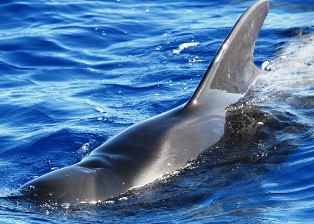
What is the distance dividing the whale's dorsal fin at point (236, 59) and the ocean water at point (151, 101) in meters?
0.31

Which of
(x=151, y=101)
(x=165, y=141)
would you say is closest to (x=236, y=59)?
(x=165, y=141)

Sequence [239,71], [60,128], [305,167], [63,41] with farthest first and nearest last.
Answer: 1. [63,41]
2. [60,128]
3. [239,71]
4. [305,167]

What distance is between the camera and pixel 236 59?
8.55 m

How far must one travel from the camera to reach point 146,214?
6703mm

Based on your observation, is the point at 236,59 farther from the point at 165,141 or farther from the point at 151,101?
the point at 151,101

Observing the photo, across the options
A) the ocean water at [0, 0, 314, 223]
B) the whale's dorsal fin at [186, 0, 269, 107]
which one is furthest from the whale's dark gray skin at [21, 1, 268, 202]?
the ocean water at [0, 0, 314, 223]

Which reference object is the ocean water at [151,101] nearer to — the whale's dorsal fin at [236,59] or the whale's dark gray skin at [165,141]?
the whale's dark gray skin at [165,141]

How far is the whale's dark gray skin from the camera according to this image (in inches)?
272

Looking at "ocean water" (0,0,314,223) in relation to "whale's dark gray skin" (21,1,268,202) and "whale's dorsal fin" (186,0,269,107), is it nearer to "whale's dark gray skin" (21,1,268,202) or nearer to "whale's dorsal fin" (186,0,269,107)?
"whale's dark gray skin" (21,1,268,202)

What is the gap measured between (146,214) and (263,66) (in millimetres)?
6621

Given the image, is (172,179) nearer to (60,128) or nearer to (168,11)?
(60,128)

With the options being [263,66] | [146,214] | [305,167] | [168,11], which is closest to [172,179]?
[146,214]

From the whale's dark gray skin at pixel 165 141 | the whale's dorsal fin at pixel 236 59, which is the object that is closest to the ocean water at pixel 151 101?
the whale's dark gray skin at pixel 165 141

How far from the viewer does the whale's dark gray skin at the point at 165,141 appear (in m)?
6.90
